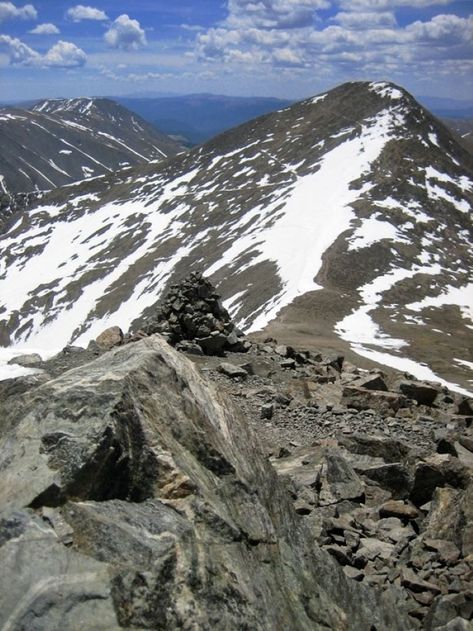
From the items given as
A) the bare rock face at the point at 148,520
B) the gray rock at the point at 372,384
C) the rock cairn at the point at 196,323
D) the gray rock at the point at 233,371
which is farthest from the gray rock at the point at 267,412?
the bare rock face at the point at 148,520

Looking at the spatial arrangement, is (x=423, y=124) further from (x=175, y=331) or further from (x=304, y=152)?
(x=175, y=331)

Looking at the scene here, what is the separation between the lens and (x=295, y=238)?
8938 centimetres

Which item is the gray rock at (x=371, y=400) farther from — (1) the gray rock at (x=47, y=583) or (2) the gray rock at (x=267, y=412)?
(1) the gray rock at (x=47, y=583)

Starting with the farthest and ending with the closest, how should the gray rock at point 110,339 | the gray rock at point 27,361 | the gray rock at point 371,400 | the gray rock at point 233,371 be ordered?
the gray rock at point 110,339, the gray rock at point 27,361, the gray rock at point 233,371, the gray rock at point 371,400

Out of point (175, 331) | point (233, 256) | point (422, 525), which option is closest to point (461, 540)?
point (422, 525)

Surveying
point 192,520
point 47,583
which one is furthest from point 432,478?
point 47,583

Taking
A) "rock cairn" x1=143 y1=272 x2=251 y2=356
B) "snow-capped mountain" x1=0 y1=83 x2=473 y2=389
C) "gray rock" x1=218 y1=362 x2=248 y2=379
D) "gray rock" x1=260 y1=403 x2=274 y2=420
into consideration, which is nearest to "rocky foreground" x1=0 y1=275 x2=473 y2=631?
"gray rock" x1=260 y1=403 x2=274 y2=420

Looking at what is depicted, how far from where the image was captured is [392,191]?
354ft

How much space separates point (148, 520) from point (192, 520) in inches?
22.3

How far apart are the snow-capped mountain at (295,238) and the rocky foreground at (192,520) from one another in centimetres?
3366

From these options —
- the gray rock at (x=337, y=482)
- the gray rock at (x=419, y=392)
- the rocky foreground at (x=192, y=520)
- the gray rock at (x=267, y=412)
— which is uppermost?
the rocky foreground at (x=192, y=520)

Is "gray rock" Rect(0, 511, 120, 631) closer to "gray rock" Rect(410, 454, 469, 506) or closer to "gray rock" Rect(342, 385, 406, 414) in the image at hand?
"gray rock" Rect(410, 454, 469, 506)

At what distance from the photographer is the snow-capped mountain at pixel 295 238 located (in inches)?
2461

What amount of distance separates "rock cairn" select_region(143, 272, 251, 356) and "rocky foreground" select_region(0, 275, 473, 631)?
1162cm
